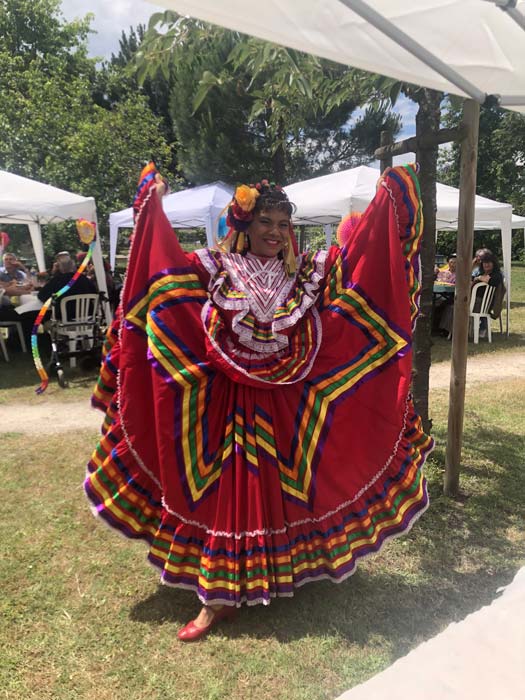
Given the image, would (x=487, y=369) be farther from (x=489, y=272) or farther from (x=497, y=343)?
(x=489, y=272)

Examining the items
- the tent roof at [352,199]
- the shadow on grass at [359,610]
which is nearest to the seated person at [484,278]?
the tent roof at [352,199]

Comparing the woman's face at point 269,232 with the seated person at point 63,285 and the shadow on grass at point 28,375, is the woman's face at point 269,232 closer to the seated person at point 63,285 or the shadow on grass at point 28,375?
the shadow on grass at point 28,375

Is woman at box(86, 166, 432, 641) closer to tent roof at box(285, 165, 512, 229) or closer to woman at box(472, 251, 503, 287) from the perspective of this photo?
tent roof at box(285, 165, 512, 229)

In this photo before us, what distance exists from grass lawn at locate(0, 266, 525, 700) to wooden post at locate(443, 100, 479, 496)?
0.93 ft

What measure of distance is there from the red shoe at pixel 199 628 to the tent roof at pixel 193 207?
8079mm

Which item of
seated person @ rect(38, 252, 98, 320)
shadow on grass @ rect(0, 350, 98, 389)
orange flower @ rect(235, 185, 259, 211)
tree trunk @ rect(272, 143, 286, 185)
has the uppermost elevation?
tree trunk @ rect(272, 143, 286, 185)

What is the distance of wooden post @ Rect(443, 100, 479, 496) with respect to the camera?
2.63 m

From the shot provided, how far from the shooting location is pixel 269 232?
2135 mm

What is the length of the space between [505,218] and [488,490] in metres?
6.24

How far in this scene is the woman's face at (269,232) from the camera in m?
2.13

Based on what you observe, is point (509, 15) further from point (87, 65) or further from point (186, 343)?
point (87, 65)

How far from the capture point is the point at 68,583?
7.71 ft

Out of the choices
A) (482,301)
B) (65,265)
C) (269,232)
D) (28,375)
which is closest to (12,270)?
(65,265)

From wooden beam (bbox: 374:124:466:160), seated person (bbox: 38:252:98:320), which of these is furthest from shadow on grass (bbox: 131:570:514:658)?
seated person (bbox: 38:252:98:320)
